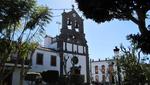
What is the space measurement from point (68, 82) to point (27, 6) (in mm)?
16724

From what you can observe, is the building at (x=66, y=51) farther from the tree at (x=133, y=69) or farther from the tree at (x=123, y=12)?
the tree at (x=123, y=12)

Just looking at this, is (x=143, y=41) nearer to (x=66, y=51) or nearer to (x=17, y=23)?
(x=17, y=23)

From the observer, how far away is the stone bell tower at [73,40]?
4053 centimetres

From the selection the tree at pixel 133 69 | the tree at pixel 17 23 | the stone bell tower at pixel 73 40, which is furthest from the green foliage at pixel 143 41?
the stone bell tower at pixel 73 40

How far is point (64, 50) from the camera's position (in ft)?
133

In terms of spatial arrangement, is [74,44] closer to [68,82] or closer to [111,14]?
[68,82]

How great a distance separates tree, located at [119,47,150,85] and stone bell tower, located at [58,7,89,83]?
46.8 feet

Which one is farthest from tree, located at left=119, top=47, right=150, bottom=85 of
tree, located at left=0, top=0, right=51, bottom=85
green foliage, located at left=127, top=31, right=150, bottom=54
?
green foliage, located at left=127, top=31, right=150, bottom=54

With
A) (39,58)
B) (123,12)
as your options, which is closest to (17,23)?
(123,12)

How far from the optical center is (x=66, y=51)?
134 ft

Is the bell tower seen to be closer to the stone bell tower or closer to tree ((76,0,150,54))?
the stone bell tower

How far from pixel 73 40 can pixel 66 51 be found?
2.58 meters

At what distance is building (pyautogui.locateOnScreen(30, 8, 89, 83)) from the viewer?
37906 millimetres

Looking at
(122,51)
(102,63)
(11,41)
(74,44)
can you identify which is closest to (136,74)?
(122,51)
